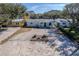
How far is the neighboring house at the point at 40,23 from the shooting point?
1.07 metres

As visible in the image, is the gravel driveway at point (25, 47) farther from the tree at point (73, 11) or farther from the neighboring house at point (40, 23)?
the tree at point (73, 11)

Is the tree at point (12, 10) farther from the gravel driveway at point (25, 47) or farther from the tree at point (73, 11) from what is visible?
the tree at point (73, 11)

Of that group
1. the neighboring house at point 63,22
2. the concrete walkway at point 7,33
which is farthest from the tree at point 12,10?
the neighboring house at point 63,22

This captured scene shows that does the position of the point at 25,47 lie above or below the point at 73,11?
below

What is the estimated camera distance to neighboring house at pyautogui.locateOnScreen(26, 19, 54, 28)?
107 centimetres

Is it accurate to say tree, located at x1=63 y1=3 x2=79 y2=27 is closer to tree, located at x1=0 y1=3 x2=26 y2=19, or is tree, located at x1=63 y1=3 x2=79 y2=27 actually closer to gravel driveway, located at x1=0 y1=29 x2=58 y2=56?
gravel driveway, located at x1=0 y1=29 x2=58 y2=56

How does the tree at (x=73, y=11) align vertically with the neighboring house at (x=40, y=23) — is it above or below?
above

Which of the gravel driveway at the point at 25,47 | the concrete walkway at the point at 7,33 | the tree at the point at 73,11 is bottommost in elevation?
the gravel driveway at the point at 25,47

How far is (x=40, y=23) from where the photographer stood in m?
1.07

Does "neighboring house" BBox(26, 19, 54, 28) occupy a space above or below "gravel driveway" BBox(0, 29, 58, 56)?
above

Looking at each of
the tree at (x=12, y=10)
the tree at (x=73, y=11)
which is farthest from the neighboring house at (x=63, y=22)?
the tree at (x=12, y=10)

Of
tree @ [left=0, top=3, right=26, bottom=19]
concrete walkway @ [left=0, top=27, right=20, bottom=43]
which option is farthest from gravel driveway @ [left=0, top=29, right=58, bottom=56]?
tree @ [left=0, top=3, right=26, bottom=19]

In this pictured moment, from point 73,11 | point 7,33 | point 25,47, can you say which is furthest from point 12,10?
point 73,11

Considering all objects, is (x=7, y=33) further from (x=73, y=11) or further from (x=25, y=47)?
(x=73, y=11)
